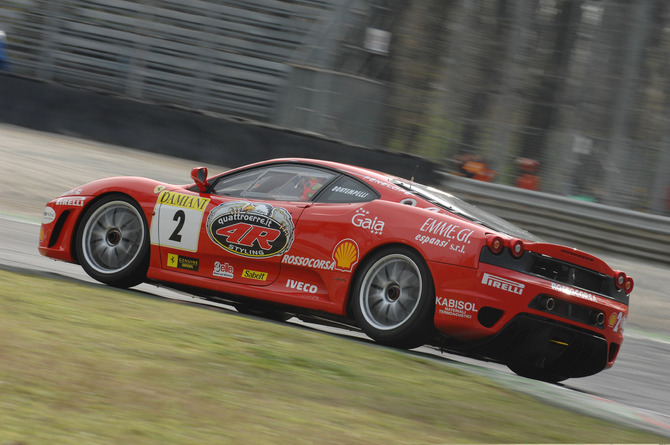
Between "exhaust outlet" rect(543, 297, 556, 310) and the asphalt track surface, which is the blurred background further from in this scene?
"exhaust outlet" rect(543, 297, 556, 310)

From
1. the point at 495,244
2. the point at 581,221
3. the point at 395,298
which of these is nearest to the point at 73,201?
the point at 395,298

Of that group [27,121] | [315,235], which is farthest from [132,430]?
[27,121]

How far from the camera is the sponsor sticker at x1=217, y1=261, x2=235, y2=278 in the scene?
6.83m

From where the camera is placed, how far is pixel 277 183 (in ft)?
22.9

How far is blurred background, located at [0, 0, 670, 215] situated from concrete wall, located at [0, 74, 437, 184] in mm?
622

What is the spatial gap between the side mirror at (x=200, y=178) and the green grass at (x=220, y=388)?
1460 millimetres

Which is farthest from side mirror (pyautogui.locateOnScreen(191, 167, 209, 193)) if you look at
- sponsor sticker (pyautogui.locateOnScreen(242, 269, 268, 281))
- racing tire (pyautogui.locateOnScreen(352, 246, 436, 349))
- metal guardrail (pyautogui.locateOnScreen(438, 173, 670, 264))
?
metal guardrail (pyautogui.locateOnScreen(438, 173, 670, 264))

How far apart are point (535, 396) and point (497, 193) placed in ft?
30.1

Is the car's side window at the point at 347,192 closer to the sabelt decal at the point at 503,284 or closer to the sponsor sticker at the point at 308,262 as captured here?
the sponsor sticker at the point at 308,262

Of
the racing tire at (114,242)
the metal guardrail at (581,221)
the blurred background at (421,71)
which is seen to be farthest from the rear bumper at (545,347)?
the blurred background at (421,71)

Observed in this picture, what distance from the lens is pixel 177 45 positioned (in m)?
19.2

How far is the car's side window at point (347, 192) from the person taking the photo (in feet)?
21.3

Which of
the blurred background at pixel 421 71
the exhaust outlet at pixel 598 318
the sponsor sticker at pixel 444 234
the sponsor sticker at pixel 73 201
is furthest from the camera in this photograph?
the blurred background at pixel 421 71

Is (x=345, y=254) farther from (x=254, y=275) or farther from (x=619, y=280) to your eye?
(x=619, y=280)
